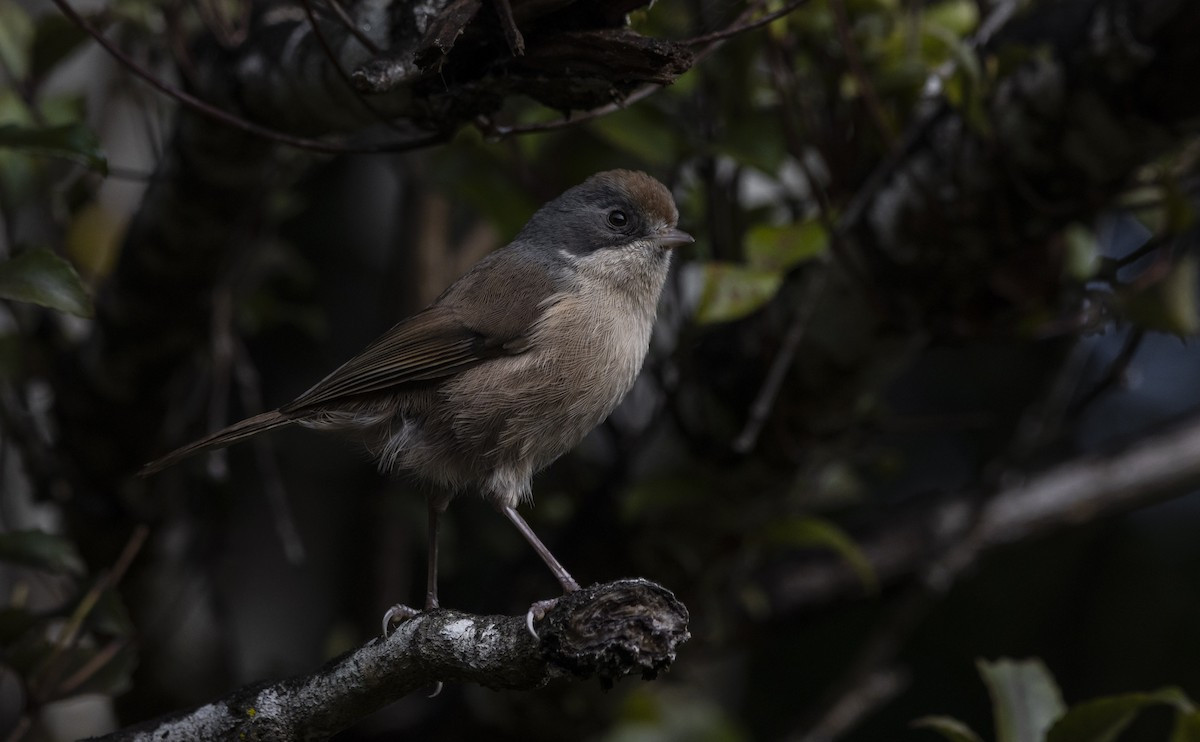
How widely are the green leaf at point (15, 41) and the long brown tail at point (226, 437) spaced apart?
1.61 metres

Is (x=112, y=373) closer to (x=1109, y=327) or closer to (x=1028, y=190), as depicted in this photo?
(x=1028, y=190)

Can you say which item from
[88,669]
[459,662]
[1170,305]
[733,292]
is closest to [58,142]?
[88,669]

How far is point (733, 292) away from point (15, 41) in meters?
2.79

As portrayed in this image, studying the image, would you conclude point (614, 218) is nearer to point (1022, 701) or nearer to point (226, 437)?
point (226, 437)

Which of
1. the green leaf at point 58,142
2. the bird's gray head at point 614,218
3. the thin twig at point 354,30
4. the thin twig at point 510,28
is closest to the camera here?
the thin twig at point 510,28

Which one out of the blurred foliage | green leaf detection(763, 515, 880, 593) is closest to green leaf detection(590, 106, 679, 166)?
the blurred foliage

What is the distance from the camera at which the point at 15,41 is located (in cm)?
397

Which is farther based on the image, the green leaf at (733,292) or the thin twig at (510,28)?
the green leaf at (733,292)

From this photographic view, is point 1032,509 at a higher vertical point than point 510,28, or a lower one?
lower

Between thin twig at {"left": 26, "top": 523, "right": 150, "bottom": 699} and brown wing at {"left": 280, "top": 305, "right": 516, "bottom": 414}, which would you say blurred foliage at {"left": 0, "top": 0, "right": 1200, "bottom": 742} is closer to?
thin twig at {"left": 26, "top": 523, "right": 150, "bottom": 699}

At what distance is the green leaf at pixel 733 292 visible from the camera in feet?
9.93

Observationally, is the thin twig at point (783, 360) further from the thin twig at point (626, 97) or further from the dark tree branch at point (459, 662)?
the dark tree branch at point (459, 662)

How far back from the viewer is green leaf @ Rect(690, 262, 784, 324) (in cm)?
303

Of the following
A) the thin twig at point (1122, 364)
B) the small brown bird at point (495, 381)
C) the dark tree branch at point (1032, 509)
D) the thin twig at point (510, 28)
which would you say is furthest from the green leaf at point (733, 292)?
the dark tree branch at point (1032, 509)
